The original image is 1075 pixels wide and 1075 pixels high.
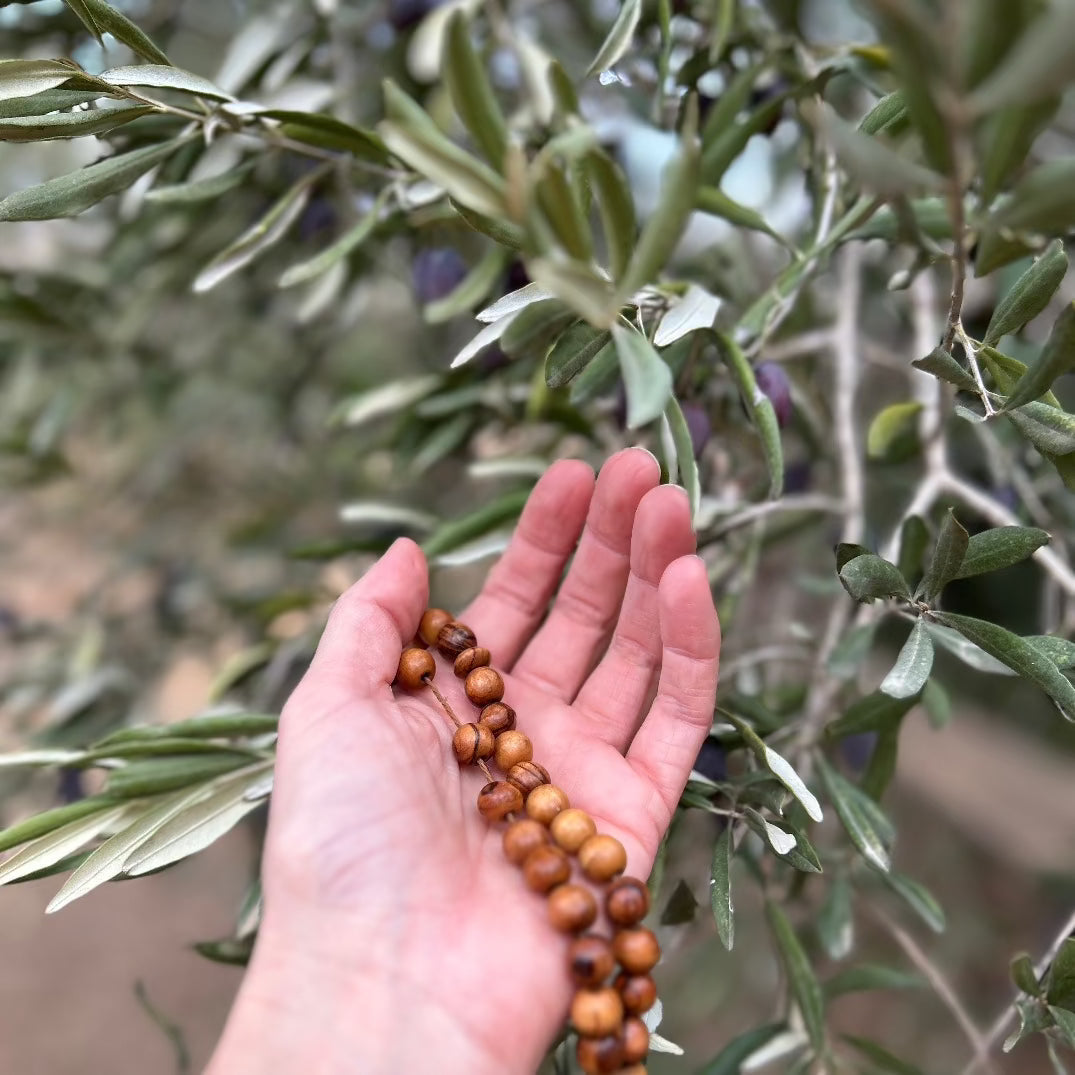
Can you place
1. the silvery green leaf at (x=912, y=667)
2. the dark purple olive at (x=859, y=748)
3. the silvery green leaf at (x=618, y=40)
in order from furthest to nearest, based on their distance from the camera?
1. the dark purple olive at (x=859, y=748)
2. the silvery green leaf at (x=618, y=40)
3. the silvery green leaf at (x=912, y=667)

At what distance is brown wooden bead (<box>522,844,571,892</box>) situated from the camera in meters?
0.74

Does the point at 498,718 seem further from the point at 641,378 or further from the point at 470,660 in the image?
the point at 641,378

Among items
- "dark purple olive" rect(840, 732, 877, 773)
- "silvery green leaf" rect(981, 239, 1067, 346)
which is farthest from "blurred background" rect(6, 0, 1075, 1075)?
"silvery green leaf" rect(981, 239, 1067, 346)

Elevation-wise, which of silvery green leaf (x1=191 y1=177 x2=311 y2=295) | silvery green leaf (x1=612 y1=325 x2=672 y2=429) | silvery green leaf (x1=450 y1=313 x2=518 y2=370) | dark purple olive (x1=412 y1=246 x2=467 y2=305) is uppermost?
silvery green leaf (x1=612 y1=325 x2=672 y2=429)

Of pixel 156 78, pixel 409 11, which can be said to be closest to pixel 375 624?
pixel 156 78

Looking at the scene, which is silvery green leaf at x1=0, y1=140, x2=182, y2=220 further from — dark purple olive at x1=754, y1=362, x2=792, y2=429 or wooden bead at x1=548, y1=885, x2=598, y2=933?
wooden bead at x1=548, y1=885, x2=598, y2=933

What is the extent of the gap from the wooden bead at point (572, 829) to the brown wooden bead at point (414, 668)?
7.7 inches

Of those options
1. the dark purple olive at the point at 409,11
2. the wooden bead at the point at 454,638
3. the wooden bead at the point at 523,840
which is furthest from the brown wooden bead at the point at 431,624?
the dark purple olive at the point at 409,11

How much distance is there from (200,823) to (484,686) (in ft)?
0.95

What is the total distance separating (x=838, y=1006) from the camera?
2.27m

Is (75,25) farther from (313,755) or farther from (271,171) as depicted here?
(313,755)

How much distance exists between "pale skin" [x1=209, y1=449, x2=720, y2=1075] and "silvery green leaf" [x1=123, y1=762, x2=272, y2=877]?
0.12m

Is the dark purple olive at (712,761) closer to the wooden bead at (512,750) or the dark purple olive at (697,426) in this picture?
the wooden bead at (512,750)

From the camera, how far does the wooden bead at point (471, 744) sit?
0.83 meters
